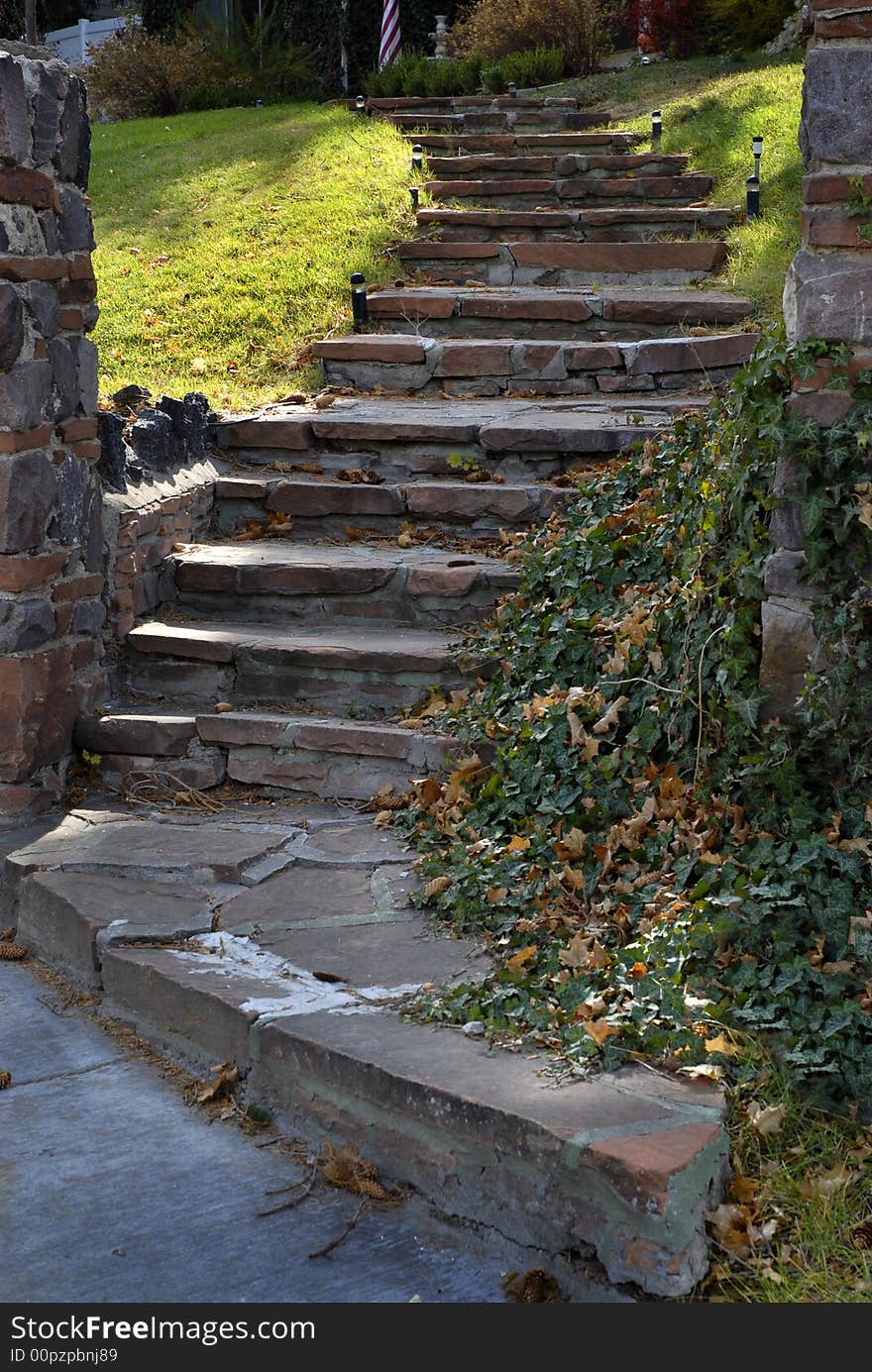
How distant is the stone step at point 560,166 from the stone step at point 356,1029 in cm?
692

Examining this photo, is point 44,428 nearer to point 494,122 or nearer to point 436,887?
point 436,887

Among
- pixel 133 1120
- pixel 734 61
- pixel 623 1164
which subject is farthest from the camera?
pixel 734 61

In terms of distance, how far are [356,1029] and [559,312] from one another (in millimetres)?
5309

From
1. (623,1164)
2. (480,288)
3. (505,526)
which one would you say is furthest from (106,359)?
(623,1164)

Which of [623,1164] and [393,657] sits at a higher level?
[393,657]

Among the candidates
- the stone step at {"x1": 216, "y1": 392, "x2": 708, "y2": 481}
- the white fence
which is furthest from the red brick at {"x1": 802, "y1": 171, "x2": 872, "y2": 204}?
the white fence

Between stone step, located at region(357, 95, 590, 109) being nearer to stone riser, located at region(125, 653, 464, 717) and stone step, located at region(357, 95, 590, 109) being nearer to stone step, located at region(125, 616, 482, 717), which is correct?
stone step, located at region(125, 616, 482, 717)

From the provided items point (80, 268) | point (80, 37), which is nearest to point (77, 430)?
point (80, 268)

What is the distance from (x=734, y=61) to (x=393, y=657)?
36.2 feet

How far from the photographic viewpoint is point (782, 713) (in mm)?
3494

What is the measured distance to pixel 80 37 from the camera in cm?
1995

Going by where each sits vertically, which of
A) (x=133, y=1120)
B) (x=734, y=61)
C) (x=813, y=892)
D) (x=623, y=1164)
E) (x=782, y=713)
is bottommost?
(x=133, y=1120)

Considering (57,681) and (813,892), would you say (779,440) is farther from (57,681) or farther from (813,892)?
(57,681)

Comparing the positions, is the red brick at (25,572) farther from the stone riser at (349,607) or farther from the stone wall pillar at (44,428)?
the stone riser at (349,607)
